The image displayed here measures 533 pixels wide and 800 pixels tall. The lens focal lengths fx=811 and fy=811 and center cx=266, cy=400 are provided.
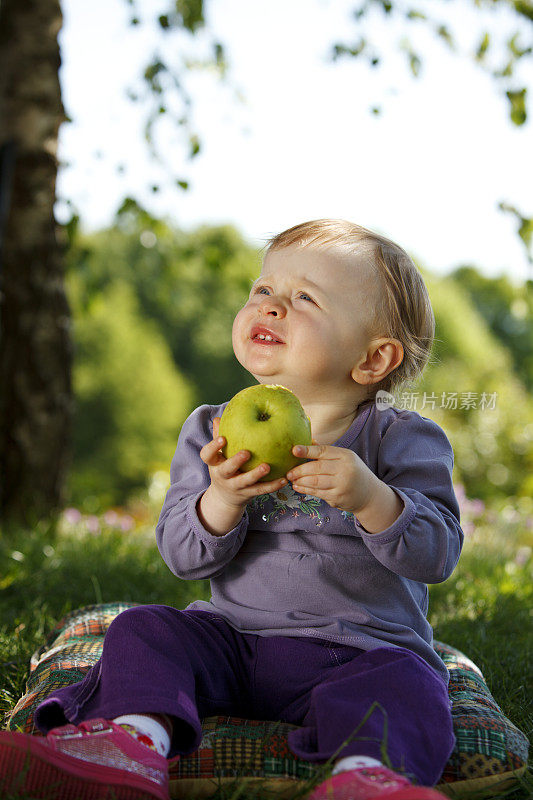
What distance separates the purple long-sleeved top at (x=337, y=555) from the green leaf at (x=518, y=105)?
290 centimetres

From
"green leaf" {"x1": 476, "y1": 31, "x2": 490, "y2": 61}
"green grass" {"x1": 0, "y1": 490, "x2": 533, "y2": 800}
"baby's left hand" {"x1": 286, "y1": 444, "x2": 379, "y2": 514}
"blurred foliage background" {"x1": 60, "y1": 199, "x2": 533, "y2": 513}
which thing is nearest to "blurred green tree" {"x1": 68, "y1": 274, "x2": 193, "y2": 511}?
"blurred foliage background" {"x1": 60, "y1": 199, "x2": 533, "y2": 513}

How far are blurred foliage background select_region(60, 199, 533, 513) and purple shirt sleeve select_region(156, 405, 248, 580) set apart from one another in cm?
971

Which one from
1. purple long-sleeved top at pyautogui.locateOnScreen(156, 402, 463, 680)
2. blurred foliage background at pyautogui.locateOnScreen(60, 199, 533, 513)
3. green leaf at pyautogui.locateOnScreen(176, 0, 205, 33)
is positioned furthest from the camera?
blurred foliage background at pyautogui.locateOnScreen(60, 199, 533, 513)

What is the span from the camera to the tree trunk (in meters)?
5.11

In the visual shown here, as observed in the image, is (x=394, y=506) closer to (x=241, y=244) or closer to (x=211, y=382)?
(x=211, y=382)

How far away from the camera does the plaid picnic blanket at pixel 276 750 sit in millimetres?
1795

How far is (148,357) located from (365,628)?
25.7m

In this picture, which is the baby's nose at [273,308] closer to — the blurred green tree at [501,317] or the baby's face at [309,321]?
the baby's face at [309,321]

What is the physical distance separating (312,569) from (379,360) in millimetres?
600

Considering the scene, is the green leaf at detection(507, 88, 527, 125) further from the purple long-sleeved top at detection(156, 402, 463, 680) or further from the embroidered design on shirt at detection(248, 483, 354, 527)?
the embroidered design on shirt at detection(248, 483, 354, 527)

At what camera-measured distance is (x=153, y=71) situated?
5906 millimetres

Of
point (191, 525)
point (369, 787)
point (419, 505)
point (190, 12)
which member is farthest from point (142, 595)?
point (190, 12)

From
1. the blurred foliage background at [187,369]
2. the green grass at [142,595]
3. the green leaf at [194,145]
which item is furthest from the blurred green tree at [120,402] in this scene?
→ the green grass at [142,595]

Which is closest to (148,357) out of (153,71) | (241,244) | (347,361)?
(241,244)
